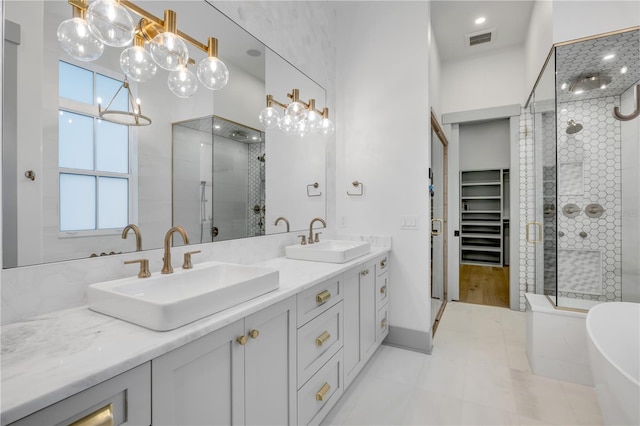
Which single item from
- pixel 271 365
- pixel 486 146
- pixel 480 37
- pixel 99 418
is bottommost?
pixel 271 365

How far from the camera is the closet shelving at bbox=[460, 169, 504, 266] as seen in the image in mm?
5609

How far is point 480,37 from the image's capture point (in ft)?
11.7

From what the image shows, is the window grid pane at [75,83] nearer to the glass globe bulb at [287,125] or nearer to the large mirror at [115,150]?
the large mirror at [115,150]

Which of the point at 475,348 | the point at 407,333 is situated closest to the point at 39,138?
the point at 407,333

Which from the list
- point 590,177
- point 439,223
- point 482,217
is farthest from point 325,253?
point 482,217

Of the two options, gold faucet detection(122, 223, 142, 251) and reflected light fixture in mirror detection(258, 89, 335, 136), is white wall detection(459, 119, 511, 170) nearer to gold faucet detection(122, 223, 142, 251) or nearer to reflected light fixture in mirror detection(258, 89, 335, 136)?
reflected light fixture in mirror detection(258, 89, 335, 136)

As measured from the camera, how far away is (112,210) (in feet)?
4.09

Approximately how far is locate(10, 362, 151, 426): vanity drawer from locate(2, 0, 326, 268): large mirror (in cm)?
62

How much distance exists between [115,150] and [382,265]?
203cm

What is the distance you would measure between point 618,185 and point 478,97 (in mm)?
1992

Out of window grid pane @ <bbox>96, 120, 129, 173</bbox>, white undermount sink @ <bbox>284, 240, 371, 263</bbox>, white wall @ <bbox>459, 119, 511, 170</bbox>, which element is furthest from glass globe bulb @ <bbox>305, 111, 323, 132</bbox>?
white wall @ <bbox>459, 119, 511, 170</bbox>

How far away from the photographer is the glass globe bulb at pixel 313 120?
2.51 m

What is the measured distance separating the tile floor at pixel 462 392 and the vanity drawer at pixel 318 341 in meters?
0.48

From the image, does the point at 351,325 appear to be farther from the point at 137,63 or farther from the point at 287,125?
the point at 137,63
